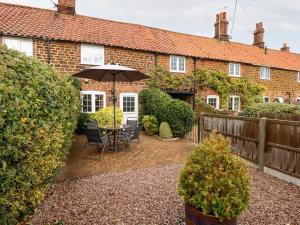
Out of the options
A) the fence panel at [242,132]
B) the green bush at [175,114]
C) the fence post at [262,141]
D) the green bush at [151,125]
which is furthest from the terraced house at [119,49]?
the fence post at [262,141]

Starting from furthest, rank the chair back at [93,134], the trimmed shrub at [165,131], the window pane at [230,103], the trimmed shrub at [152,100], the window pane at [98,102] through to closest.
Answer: the window pane at [230,103] < the window pane at [98,102] < the trimmed shrub at [152,100] < the trimmed shrub at [165,131] < the chair back at [93,134]

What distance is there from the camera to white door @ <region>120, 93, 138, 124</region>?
46.3 ft

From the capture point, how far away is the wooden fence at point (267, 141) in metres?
5.16

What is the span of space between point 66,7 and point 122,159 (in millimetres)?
13107

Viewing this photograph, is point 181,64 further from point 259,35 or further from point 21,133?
point 21,133

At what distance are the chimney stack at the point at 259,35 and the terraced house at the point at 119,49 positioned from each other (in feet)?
13.3

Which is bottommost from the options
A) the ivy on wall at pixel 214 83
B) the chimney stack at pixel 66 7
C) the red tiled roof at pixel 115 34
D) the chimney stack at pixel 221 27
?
the ivy on wall at pixel 214 83

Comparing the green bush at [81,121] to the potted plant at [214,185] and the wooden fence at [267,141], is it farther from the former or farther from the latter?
the potted plant at [214,185]

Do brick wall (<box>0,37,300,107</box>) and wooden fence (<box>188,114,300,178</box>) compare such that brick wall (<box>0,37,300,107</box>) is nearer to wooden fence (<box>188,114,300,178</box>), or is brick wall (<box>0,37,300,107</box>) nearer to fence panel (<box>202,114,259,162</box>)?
fence panel (<box>202,114,259,162</box>)

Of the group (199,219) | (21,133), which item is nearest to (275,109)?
(199,219)

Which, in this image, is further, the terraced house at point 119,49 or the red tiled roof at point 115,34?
the red tiled roof at point 115,34

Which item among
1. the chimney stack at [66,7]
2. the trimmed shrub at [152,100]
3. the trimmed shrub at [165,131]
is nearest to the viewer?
the trimmed shrub at [165,131]

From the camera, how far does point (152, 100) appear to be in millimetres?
12469

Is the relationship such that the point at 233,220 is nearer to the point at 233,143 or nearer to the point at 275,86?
the point at 233,143
